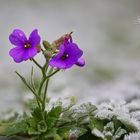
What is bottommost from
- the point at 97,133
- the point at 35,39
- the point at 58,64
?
the point at 97,133

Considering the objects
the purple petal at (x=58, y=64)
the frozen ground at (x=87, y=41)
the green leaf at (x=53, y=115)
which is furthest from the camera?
the frozen ground at (x=87, y=41)

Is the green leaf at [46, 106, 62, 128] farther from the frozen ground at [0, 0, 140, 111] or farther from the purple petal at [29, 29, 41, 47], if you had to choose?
the frozen ground at [0, 0, 140, 111]

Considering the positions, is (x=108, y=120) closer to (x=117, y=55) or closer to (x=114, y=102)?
(x=114, y=102)

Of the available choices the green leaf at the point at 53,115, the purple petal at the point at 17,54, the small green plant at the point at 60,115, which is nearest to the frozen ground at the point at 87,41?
the small green plant at the point at 60,115

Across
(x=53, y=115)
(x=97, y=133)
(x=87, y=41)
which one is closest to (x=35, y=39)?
(x=53, y=115)

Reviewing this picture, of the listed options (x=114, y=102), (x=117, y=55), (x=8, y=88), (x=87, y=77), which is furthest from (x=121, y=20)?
(x=114, y=102)

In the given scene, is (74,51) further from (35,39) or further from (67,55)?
(35,39)

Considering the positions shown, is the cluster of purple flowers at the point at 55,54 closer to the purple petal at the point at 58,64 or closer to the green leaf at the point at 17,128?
the purple petal at the point at 58,64
